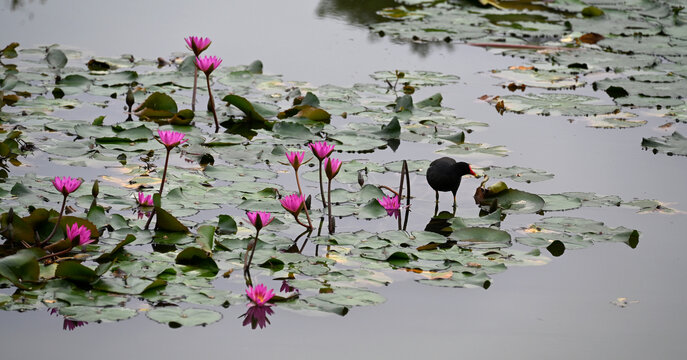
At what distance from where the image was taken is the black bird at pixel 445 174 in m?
3.68

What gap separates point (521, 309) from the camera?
2891mm

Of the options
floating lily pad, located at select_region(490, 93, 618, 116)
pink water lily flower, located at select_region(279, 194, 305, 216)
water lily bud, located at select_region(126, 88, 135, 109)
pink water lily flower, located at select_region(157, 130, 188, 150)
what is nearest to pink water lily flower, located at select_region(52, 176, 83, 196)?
pink water lily flower, located at select_region(157, 130, 188, 150)

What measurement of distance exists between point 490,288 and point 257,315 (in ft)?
2.58

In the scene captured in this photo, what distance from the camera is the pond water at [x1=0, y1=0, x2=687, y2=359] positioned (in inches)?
101

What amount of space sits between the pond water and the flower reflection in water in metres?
0.03

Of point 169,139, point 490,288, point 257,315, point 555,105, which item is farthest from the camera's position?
point 555,105

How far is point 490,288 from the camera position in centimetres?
300

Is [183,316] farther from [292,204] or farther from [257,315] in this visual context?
[292,204]

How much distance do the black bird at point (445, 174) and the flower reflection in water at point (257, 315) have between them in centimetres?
117

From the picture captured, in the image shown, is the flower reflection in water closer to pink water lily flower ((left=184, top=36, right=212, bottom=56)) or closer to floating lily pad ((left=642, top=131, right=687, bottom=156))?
pink water lily flower ((left=184, top=36, right=212, bottom=56))

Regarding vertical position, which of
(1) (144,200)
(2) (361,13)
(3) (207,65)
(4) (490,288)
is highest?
(2) (361,13)

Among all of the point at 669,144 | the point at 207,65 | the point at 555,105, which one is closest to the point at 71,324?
the point at 207,65

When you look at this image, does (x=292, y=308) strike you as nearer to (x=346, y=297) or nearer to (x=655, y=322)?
(x=346, y=297)

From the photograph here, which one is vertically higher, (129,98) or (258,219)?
(129,98)
